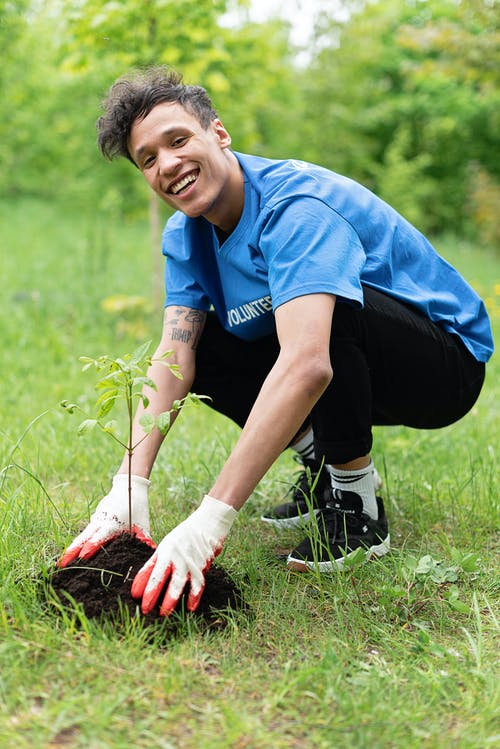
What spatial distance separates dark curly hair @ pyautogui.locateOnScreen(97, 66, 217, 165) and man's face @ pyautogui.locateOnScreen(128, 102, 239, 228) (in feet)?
0.07

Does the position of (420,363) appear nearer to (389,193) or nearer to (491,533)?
(491,533)

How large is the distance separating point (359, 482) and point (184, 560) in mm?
657

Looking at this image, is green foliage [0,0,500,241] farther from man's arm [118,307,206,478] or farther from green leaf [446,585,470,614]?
green leaf [446,585,470,614]

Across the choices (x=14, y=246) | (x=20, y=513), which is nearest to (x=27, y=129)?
(x=14, y=246)

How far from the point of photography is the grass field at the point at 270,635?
150 cm

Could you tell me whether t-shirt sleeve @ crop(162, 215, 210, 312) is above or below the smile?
below

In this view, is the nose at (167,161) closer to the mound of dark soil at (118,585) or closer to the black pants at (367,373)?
the black pants at (367,373)

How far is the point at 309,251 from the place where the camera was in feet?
6.17

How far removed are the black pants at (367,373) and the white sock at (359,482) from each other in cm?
→ 7

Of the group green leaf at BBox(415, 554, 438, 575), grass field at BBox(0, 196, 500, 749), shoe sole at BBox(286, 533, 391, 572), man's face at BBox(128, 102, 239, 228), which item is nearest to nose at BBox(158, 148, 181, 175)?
man's face at BBox(128, 102, 239, 228)

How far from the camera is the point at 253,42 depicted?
17.6ft

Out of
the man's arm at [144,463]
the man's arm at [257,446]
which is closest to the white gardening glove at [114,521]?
the man's arm at [144,463]

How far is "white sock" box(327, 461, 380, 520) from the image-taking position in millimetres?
2258

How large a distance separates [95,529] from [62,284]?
4242mm
